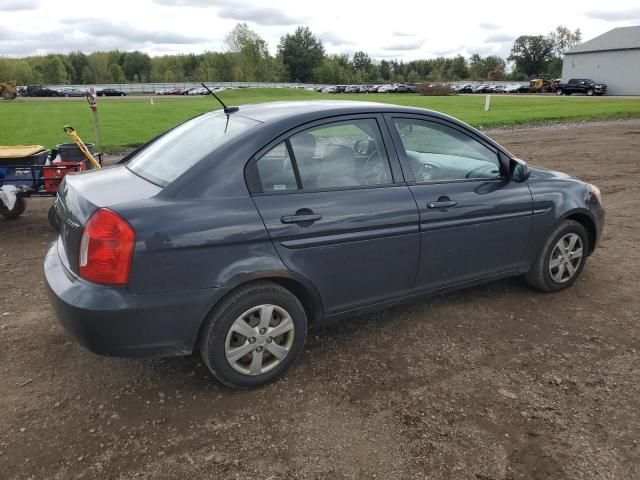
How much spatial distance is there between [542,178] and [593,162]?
862cm

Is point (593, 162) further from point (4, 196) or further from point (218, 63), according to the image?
point (218, 63)

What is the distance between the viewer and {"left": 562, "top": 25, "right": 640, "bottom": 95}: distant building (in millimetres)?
61250

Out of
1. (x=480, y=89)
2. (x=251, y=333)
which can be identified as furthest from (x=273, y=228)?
(x=480, y=89)

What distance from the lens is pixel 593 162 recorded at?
1195 cm

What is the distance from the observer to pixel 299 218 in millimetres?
3229

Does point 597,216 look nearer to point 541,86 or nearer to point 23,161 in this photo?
point 23,161

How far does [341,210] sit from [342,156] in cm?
43

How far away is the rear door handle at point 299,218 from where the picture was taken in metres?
3.19

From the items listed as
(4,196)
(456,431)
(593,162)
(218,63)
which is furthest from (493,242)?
(218,63)

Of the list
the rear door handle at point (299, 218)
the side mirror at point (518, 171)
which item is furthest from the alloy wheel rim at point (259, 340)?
the side mirror at point (518, 171)

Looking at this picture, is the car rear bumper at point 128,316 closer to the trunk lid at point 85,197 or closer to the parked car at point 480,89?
the trunk lid at point 85,197

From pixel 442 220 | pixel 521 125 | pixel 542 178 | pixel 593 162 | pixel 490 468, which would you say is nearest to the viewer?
pixel 490 468

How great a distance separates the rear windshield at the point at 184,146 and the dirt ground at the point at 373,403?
1314 mm

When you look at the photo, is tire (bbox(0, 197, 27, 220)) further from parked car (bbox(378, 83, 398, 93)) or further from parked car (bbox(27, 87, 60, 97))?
parked car (bbox(378, 83, 398, 93))
